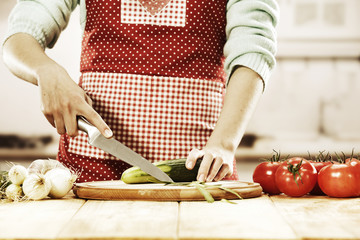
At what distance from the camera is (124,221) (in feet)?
2.69

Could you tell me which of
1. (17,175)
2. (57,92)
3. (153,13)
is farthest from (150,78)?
(17,175)

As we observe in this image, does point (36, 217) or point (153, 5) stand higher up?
point (153, 5)

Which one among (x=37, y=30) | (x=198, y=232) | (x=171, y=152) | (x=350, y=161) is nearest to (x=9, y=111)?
(x=37, y=30)

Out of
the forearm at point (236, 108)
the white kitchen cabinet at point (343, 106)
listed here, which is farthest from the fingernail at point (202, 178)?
the white kitchen cabinet at point (343, 106)

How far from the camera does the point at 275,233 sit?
73 cm

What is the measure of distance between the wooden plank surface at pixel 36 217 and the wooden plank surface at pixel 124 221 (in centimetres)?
2

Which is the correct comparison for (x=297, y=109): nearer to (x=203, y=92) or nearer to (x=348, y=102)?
(x=348, y=102)

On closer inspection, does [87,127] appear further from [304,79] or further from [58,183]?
[304,79]

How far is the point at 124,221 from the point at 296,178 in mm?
505

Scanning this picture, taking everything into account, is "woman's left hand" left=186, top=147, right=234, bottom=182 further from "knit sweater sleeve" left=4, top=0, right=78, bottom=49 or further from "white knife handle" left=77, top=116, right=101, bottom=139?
"knit sweater sleeve" left=4, top=0, right=78, bottom=49

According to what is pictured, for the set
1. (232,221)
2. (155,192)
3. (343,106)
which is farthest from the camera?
(343,106)

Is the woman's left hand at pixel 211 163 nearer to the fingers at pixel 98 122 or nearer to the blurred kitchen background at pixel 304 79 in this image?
the fingers at pixel 98 122

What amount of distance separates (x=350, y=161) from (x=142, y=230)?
26.1 inches

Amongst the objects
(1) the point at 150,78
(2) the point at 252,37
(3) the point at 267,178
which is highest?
(2) the point at 252,37
